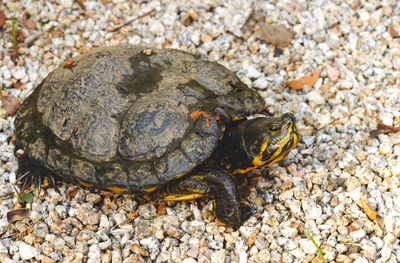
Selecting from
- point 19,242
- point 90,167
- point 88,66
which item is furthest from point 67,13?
point 19,242

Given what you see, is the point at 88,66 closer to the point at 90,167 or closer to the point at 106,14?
the point at 90,167

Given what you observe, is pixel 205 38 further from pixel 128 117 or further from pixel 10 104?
pixel 10 104

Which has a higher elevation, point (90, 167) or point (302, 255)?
point (90, 167)

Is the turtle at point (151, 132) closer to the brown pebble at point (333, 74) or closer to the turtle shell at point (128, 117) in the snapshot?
the turtle shell at point (128, 117)

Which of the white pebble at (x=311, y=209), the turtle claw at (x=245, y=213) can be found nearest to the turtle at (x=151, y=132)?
the turtle claw at (x=245, y=213)

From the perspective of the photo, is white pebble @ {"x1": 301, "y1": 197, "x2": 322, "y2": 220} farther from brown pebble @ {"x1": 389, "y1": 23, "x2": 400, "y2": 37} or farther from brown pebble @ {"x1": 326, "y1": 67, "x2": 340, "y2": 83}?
brown pebble @ {"x1": 389, "y1": 23, "x2": 400, "y2": 37}
